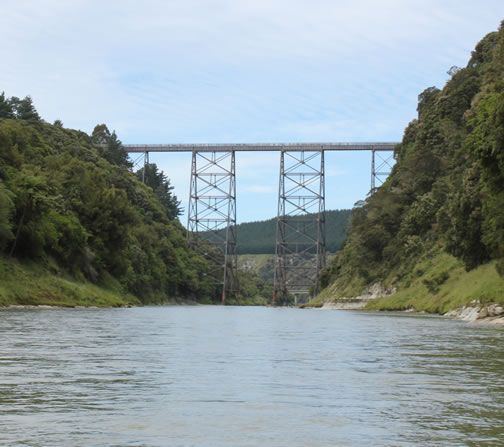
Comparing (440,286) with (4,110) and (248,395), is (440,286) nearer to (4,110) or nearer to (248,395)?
(248,395)

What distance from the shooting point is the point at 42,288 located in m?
65.4

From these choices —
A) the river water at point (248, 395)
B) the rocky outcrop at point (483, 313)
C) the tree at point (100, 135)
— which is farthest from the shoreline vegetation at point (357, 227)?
the river water at point (248, 395)

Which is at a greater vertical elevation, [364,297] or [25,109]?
[25,109]

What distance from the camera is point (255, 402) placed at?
13.0m

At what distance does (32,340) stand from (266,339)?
7918mm

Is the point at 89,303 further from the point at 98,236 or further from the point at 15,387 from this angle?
the point at 15,387

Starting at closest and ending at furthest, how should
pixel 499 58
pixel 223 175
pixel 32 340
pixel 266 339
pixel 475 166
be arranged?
pixel 32 340 → pixel 266 339 → pixel 475 166 → pixel 499 58 → pixel 223 175

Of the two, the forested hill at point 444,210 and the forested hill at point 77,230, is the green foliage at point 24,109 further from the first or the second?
the forested hill at point 444,210

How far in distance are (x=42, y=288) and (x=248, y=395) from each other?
5376cm

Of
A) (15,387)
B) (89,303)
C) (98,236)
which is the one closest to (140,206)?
(98,236)

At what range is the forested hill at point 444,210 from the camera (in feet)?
163

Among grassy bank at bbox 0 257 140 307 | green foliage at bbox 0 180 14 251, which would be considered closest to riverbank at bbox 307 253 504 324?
grassy bank at bbox 0 257 140 307

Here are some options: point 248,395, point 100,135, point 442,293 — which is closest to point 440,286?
point 442,293

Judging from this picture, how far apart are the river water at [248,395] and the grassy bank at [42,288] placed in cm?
3621
